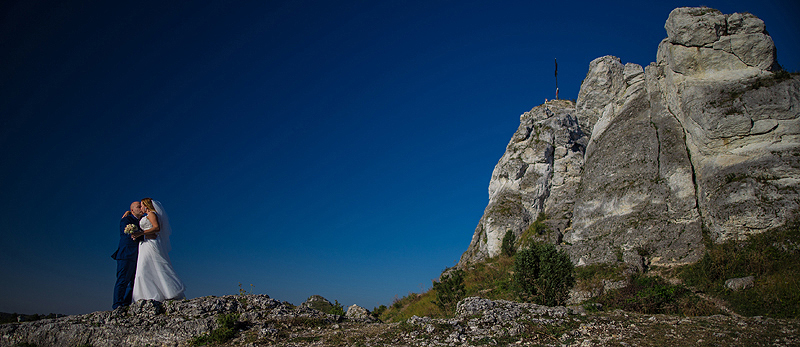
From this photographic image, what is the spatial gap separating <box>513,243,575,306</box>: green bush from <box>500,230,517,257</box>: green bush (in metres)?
18.7

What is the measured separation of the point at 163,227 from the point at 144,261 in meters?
1.00

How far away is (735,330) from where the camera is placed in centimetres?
884

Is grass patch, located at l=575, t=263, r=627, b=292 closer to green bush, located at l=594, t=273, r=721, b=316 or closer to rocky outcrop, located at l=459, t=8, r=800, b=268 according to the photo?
rocky outcrop, located at l=459, t=8, r=800, b=268

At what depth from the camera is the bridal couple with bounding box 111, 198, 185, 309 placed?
9.94 metres

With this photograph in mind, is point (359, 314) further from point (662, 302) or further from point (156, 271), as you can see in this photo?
point (662, 302)

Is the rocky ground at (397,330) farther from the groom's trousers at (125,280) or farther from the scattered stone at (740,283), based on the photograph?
the scattered stone at (740,283)

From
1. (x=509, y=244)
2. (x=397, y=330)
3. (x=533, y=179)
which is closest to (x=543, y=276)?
(x=397, y=330)

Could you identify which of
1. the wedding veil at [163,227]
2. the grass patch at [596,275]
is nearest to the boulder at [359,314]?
Answer: the wedding veil at [163,227]

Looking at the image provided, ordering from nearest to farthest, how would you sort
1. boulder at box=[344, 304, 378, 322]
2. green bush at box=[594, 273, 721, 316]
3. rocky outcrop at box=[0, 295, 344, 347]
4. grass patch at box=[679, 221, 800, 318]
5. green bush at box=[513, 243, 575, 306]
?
rocky outcrop at box=[0, 295, 344, 347]
boulder at box=[344, 304, 378, 322]
grass patch at box=[679, 221, 800, 318]
green bush at box=[594, 273, 721, 316]
green bush at box=[513, 243, 575, 306]

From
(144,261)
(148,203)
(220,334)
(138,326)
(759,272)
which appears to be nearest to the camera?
(220,334)

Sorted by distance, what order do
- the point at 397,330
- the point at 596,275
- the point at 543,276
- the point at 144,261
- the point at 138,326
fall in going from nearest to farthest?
the point at 138,326, the point at 397,330, the point at 144,261, the point at 543,276, the point at 596,275

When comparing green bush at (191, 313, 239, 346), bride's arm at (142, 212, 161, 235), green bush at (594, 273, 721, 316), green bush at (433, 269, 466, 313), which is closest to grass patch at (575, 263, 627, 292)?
green bush at (594, 273, 721, 316)

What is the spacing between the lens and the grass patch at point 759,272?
12500 mm

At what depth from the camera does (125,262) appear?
32.9ft
